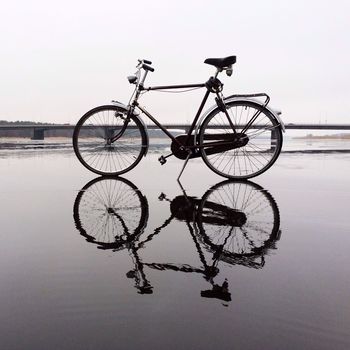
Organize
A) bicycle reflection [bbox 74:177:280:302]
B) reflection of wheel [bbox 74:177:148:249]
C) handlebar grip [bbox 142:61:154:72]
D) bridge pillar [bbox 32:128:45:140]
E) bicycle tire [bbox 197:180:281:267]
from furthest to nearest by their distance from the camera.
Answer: bridge pillar [bbox 32:128:45:140]
handlebar grip [bbox 142:61:154:72]
reflection of wheel [bbox 74:177:148:249]
bicycle tire [bbox 197:180:281:267]
bicycle reflection [bbox 74:177:280:302]

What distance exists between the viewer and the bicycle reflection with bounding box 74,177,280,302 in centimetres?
184

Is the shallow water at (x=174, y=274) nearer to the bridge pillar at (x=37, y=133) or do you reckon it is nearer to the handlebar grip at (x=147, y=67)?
the handlebar grip at (x=147, y=67)

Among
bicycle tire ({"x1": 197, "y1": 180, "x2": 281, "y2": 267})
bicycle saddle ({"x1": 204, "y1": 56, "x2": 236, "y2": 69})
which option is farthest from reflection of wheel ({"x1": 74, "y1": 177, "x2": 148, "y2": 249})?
bicycle saddle ({"x1": 204, "y1": 56, "x2": 236, "y2": 69})

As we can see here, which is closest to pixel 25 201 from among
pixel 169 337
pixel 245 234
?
pixel 245 234

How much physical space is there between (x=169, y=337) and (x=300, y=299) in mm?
636

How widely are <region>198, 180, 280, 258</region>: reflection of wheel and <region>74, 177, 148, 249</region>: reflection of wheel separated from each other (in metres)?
0.57

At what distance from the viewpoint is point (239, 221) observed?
290cm

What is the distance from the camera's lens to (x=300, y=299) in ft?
4.69

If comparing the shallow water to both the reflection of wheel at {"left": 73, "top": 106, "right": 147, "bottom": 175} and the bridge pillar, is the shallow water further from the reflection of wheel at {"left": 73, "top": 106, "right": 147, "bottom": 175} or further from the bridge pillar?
the bridge pillar

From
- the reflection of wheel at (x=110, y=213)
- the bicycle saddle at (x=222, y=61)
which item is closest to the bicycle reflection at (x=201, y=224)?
the reflection of wheel at (x=110, y=213)

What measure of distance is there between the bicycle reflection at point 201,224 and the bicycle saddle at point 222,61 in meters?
1.90

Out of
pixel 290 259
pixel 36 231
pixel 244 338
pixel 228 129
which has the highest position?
pixel 228 129

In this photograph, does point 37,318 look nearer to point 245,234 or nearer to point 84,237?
point 84,237

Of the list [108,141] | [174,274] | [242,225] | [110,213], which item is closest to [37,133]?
[108,141]
